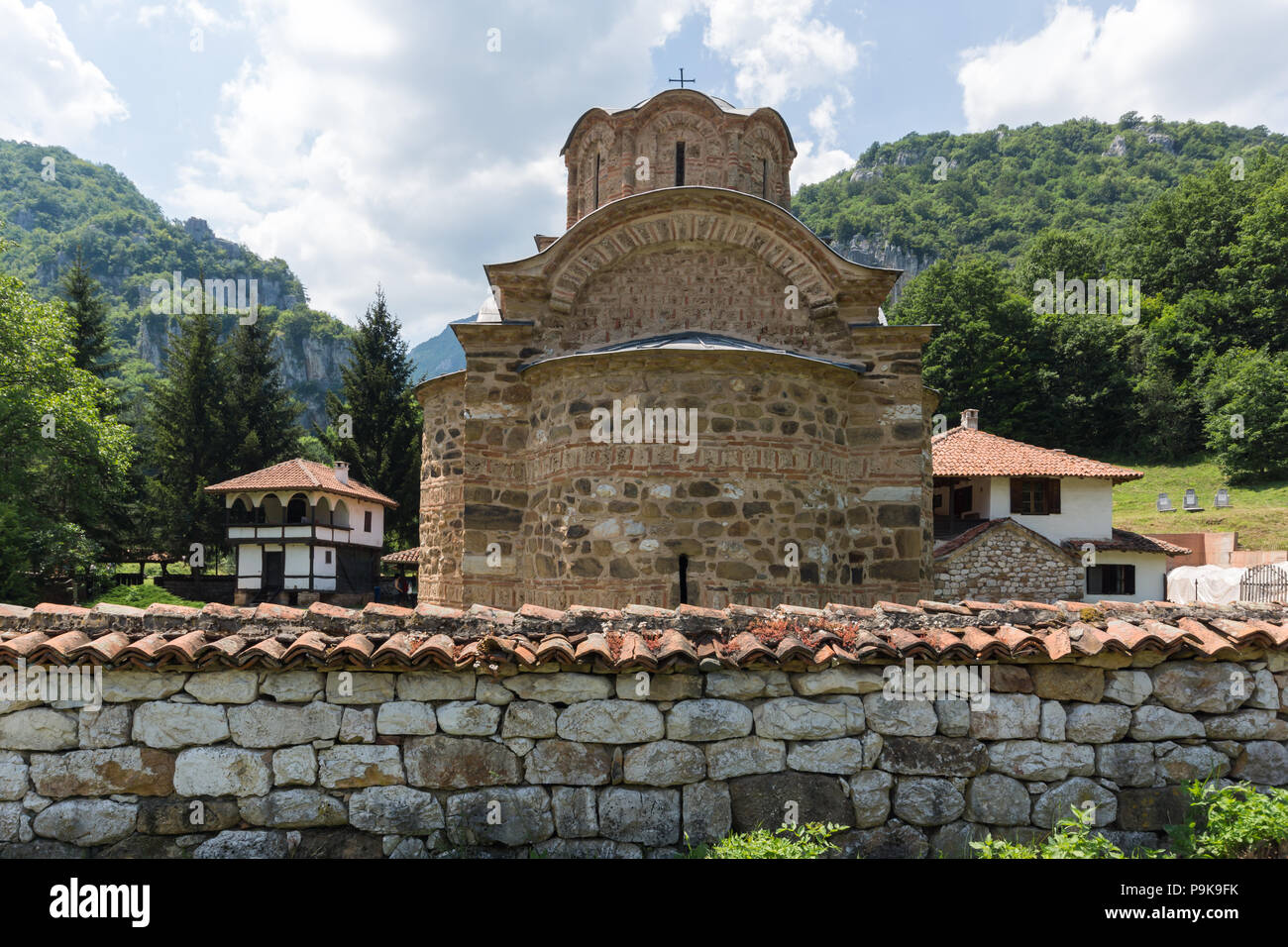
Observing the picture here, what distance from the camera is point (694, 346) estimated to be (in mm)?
8852

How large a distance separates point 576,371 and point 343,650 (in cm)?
565

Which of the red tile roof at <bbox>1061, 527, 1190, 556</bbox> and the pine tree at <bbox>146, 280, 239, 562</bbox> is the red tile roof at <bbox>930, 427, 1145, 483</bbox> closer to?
the red tile roof at <bbox>1061, 527, 1190, 556</bbox>

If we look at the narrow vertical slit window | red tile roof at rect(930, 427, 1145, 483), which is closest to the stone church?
the narrow vertical slit window

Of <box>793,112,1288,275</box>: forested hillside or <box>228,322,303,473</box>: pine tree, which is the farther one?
<box>793,112,1288,275</box>: forested hillside

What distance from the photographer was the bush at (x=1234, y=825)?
3.98 m

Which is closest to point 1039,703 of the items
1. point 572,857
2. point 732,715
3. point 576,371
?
point 732,715

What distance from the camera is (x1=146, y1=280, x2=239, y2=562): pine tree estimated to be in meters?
28.0

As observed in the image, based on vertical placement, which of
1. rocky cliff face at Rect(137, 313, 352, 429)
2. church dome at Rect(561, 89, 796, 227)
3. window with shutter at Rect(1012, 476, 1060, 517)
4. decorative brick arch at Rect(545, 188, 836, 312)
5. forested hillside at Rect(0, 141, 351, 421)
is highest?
forested hillside at Rect(0, 141, 351, 421)

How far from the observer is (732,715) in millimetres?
4324

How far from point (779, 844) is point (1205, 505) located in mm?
32776

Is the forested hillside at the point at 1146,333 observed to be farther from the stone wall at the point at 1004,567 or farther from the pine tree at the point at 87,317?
the pine tree at the point at 87,317

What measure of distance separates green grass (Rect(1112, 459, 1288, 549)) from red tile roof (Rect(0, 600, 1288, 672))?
24.8 m

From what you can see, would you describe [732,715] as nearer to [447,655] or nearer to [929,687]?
[929,687]
